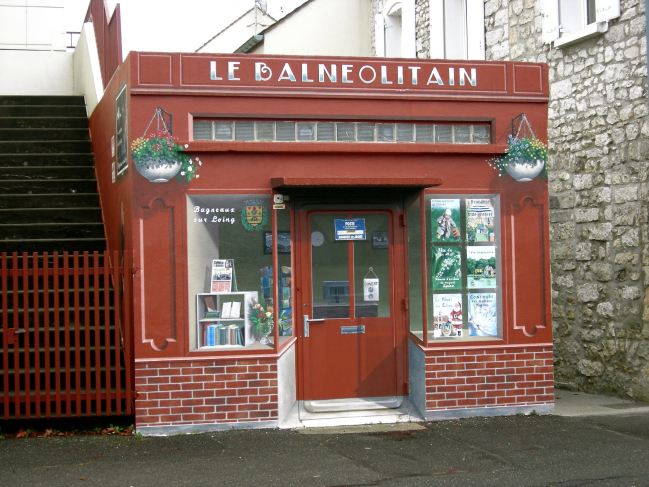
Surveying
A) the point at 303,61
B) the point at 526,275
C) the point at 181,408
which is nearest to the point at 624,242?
the point at 526,275

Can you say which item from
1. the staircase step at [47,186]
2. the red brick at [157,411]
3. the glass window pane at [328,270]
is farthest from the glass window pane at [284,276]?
the staircase step at [47,186]

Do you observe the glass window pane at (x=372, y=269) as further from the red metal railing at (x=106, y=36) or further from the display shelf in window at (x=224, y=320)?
the red metal railing at (x=106, y=36)

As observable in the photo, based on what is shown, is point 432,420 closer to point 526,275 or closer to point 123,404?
point 526,275

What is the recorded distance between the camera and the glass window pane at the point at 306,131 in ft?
22.4

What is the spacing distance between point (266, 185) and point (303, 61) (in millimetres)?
1319

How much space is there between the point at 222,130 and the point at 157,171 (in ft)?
2.52

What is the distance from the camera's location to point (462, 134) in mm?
7078

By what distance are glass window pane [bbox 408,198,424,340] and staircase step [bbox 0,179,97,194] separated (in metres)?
4.68

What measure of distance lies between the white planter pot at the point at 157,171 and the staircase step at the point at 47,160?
3.63 m

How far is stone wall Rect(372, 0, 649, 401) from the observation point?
25.7 ft

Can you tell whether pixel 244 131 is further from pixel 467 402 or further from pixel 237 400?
pixel 467 402

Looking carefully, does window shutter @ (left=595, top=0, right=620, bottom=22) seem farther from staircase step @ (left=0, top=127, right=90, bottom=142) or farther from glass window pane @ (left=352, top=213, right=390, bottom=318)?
staircase step @ (left=0, top=127, right=90, bottom=142)

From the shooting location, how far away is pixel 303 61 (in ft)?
22.2

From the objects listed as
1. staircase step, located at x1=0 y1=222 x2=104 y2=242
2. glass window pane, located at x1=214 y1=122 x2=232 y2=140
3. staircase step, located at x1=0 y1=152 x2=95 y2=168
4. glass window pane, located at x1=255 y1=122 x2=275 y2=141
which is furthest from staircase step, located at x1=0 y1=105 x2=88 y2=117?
glass window pane, located at x1=255 y1=122 x2=275 y2=141
